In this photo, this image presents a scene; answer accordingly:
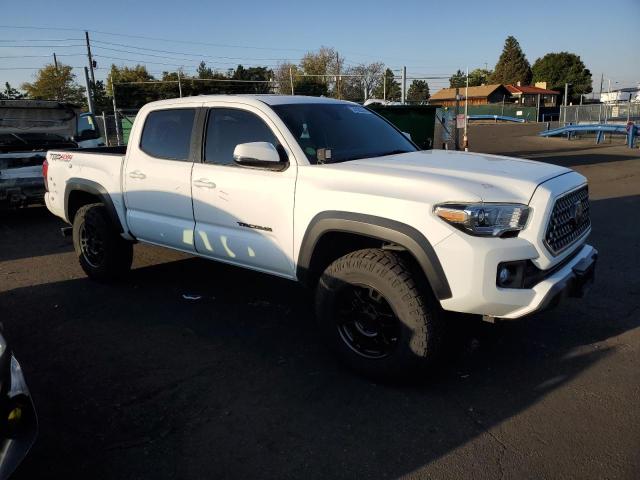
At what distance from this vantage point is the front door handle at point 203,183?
410 cm

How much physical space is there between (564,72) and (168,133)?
4173 inches

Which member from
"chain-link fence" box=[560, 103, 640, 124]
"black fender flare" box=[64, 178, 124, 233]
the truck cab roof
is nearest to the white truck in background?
"black fender flare" box=[64, 178, 124, 233]

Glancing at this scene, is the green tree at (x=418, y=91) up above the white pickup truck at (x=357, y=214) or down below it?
above

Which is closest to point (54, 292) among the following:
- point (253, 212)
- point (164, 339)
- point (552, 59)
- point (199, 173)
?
point (164, 339)

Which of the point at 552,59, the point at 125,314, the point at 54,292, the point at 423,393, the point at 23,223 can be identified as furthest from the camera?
the point at 552,59

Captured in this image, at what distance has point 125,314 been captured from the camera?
4.67 metres

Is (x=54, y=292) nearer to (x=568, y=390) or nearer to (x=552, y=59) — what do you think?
(x=568, y=390)

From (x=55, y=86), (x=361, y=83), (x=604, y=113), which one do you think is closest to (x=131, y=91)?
(x=55, y=86)

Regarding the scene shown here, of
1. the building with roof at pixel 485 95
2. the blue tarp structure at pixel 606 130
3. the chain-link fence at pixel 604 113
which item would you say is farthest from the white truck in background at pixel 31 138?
the building with roof at pixel 485 95

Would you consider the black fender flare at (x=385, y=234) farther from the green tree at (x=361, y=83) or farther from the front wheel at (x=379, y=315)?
the green tree at (x=361, y=83)

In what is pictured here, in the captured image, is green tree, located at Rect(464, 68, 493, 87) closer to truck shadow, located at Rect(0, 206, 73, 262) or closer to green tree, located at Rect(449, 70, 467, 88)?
green tree, located at Rect(449, 70, 467, 88)

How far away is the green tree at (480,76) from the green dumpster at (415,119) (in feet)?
340

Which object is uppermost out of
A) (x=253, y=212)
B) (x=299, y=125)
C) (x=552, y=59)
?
(x=552, y=59)

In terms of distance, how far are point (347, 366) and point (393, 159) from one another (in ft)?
4.97
